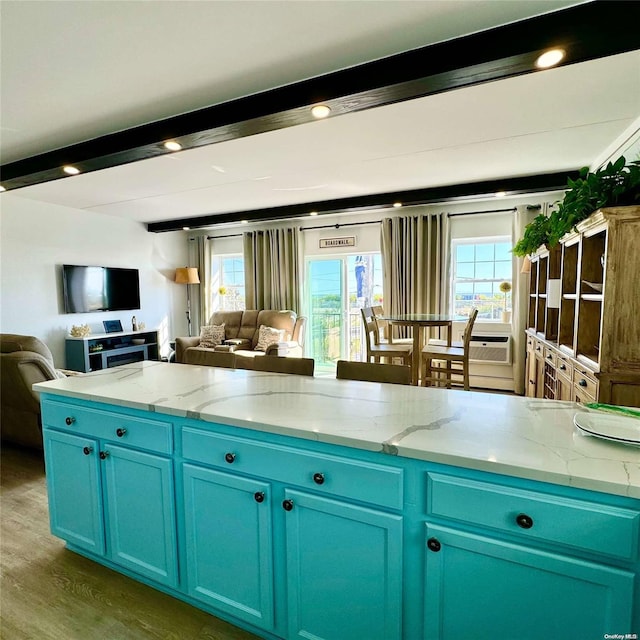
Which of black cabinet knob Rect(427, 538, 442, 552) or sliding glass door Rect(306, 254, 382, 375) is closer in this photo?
black cabinet knob Rect(427, 538, 442, 552)

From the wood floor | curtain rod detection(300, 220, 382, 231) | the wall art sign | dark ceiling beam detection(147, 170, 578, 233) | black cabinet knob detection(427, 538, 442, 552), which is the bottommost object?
the wood floor

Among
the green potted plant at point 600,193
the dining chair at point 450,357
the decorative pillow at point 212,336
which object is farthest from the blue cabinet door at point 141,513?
the decorative pillow at point 212,336

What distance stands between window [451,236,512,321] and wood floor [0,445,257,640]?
15.7 ft

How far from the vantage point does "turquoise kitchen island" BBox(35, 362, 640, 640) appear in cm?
94

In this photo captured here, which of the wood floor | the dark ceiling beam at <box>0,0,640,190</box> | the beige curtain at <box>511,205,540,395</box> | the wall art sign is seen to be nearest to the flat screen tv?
the dark ceiling beam at <box>0,0,640,190</box>

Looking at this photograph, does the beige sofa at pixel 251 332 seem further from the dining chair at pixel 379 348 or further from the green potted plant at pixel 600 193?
the green potted plant at pixel 600 193

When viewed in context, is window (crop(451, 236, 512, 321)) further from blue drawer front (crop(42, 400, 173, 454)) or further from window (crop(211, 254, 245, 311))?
blue drawer front (crop(42, 400, 173, 454))

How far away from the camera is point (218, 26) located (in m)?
1.78

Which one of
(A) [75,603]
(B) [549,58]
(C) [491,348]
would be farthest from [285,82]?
(C) [491,348]

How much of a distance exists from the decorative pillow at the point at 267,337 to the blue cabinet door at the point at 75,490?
386 centimetres

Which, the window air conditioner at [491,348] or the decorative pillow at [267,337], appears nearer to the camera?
the window air conditioner at [491,348]

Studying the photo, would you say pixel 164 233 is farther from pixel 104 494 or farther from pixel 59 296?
pixel 104 494

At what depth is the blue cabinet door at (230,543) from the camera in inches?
Answer: 52.5

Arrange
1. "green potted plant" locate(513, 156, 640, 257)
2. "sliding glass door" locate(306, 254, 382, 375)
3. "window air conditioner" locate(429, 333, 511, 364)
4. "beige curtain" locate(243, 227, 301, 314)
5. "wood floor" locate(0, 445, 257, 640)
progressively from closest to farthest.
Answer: "wood floor" locate(0, 445, 257, 640) → "green potted plant" locate(513, 156, 640, 257) → "window air conditioner" locate(429, 333, 511, 364) → "sliding glass door" locate(306, 254, 382, 375) → "beige curtain" locate(243, 227, 301, 314)
